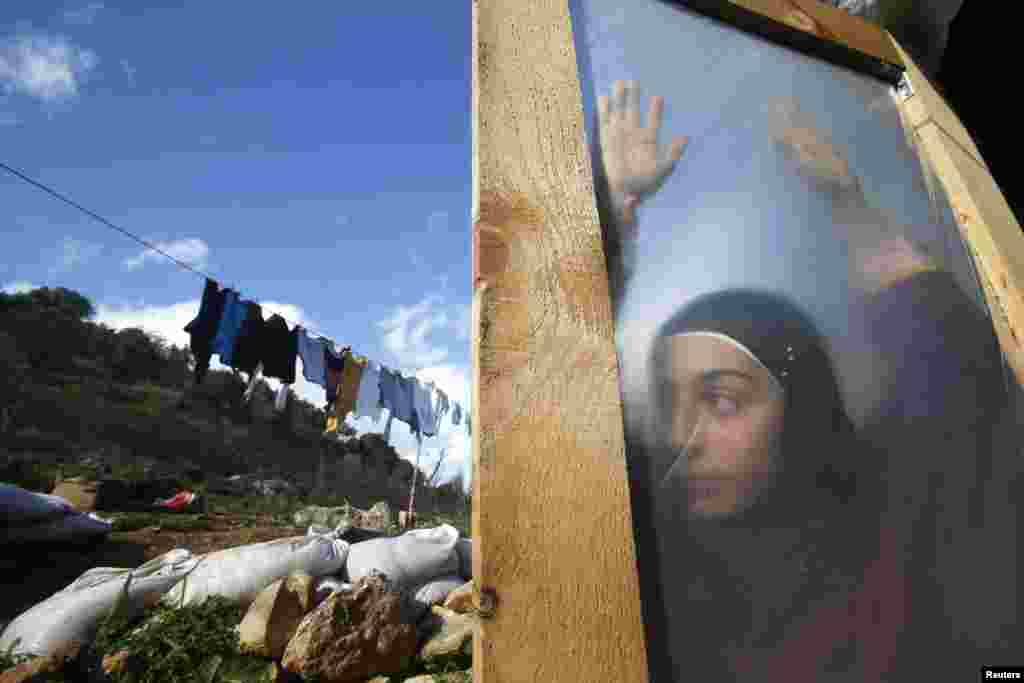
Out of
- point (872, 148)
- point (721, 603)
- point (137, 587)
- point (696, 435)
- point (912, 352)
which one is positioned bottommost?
point (137, 587)

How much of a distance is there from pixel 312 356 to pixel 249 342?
0.92m

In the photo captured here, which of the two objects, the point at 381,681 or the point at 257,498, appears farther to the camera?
the point at 257,498

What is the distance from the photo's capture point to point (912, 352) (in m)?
0.82

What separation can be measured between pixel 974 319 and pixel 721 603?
0.80 meters

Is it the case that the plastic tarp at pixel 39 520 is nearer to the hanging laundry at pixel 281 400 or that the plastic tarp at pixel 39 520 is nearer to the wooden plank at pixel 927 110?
the hanging laundry at pixel 281 400

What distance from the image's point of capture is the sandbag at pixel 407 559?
3.24 meters

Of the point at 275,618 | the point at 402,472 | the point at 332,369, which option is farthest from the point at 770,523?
the point at 402,472

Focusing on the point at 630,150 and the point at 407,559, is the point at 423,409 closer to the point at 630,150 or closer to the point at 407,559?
the point at 407,559

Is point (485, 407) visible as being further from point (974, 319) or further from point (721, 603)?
point (974, 319)

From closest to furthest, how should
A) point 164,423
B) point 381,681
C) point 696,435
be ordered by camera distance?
point 696,435
point 381,681
point 164,423

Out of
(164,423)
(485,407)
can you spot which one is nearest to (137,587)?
(485,407)

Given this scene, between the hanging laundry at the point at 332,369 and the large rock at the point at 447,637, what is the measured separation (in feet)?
17.4

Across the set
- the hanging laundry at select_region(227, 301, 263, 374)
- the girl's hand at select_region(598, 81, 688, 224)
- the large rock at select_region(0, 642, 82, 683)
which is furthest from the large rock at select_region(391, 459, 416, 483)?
the girl's hand at select_region(598, 81, 688, 224)

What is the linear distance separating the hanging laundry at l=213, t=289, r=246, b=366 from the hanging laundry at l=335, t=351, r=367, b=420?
5.56ft
